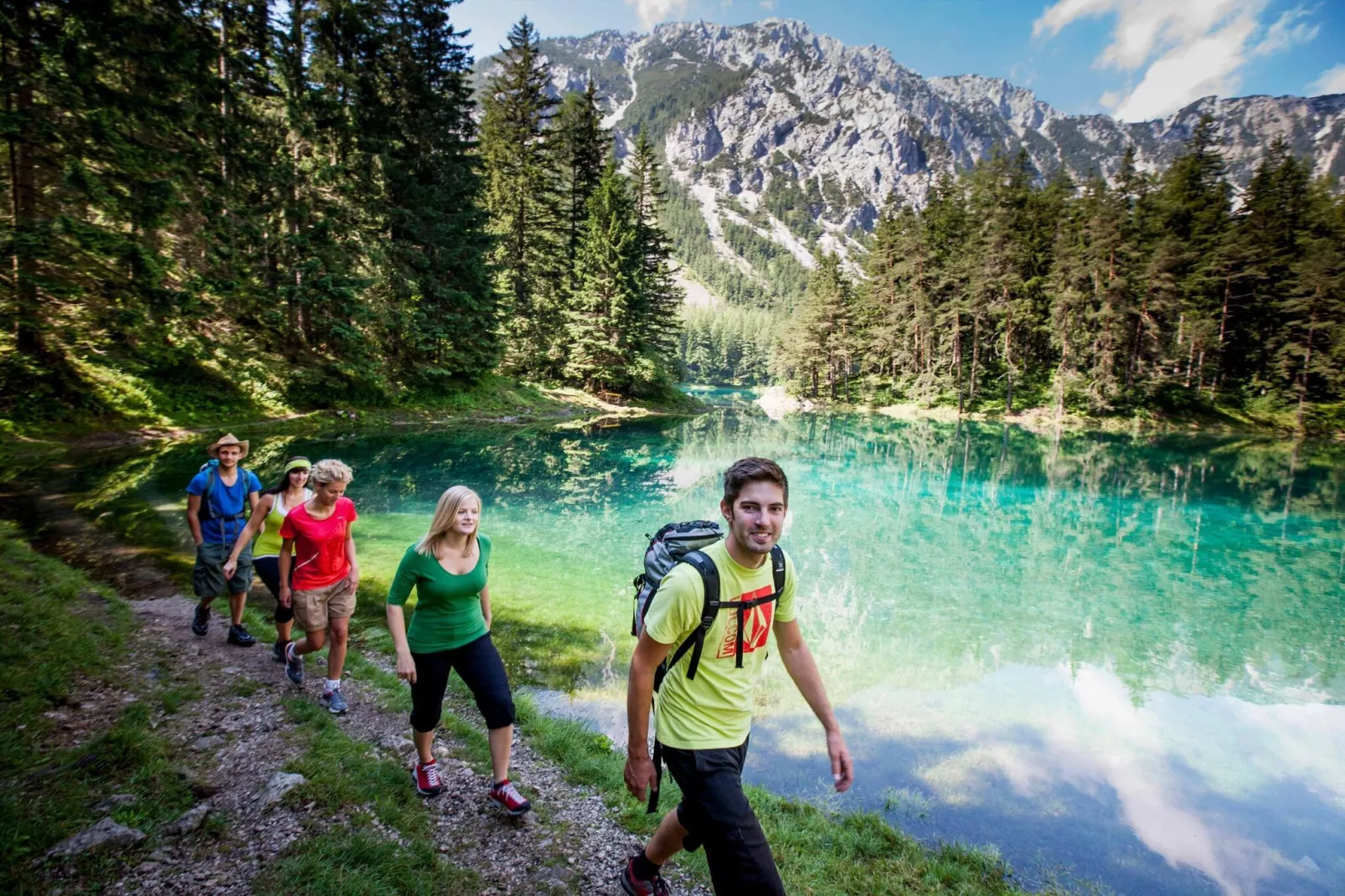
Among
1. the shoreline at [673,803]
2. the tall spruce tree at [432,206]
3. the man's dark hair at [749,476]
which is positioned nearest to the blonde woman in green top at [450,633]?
the shoreline at [673,803]

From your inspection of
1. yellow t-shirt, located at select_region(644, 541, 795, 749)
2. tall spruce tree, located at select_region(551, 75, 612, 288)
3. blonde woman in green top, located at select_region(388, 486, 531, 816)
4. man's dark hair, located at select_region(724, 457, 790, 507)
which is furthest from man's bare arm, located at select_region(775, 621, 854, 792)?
tall spruce tree, located at select_region(551, 75, 612, 288)

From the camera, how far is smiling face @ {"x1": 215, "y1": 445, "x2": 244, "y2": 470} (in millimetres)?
5531

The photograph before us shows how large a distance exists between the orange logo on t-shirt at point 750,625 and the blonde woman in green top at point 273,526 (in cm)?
419

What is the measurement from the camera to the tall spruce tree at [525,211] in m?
36.1

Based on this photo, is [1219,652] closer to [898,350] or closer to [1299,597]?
[1299,597]

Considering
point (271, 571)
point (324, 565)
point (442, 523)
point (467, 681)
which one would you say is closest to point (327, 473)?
point (324, 565)

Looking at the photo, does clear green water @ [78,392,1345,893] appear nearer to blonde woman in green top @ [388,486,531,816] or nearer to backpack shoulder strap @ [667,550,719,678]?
blonde woman in green top @ [388,486,531,816]

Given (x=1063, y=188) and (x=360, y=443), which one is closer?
(x=360, y=443)

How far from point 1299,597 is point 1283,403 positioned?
4052 cm

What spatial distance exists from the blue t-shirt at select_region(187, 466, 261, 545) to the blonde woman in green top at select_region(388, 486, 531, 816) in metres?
3.23

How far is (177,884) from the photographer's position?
2.64 m

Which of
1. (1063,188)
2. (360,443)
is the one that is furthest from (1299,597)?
(1063,188)

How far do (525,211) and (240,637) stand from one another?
35450mm

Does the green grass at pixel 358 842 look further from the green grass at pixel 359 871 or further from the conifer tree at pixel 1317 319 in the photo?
the conifer tree at pixel 1317 319
